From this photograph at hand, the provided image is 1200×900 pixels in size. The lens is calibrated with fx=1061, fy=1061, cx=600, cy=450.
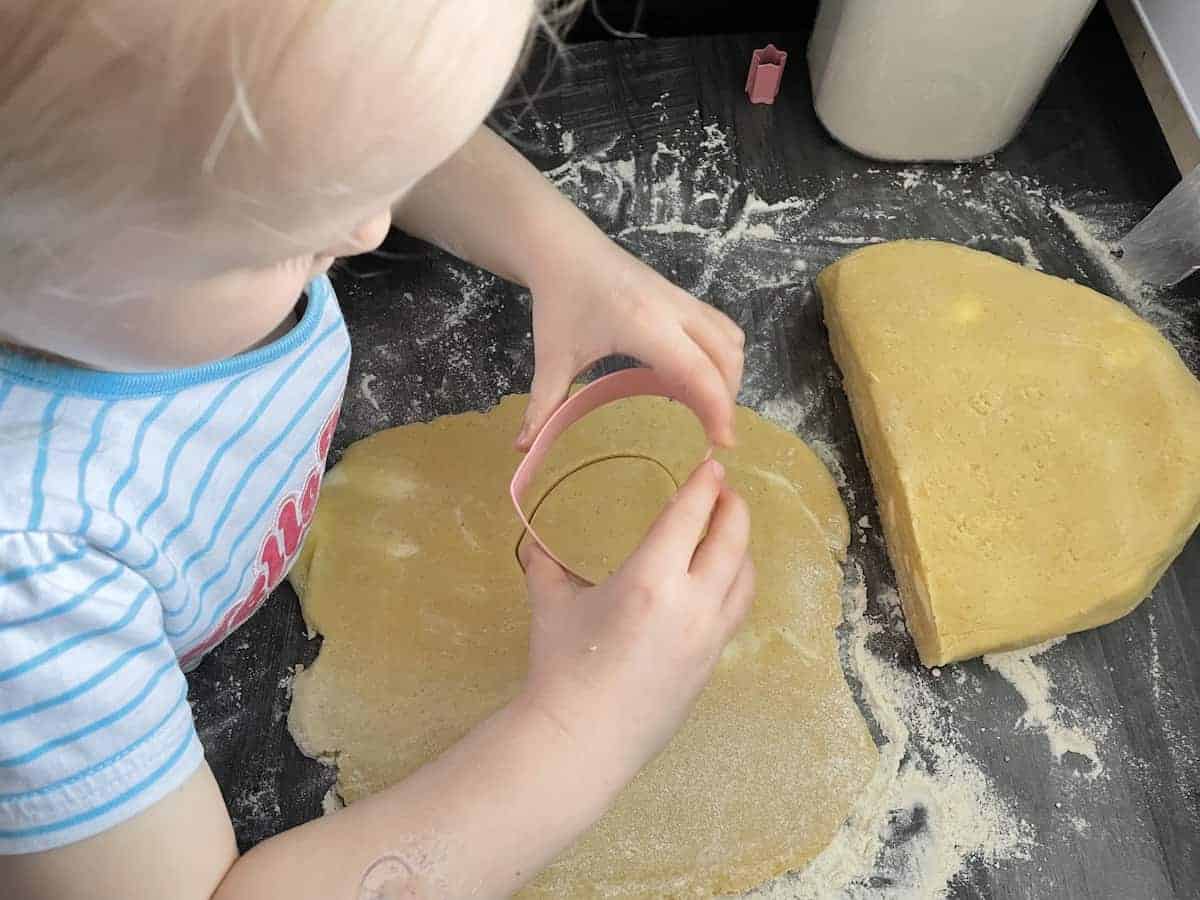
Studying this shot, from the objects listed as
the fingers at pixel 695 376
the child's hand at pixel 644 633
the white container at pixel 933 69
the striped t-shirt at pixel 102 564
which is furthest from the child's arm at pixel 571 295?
the white container at pixel 933 69

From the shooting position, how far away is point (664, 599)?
625 mm

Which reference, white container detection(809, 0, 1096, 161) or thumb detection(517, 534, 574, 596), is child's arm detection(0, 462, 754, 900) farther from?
white container detection(809, 0, 1096, 161)

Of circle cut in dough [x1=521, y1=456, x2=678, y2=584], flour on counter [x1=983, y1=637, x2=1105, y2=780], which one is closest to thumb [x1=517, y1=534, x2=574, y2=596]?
circle cut in dough [x1=521, y1=456, x2=678, y2=584]

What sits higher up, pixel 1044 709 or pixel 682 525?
pixel 682 525

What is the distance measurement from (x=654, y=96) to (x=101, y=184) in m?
0.84

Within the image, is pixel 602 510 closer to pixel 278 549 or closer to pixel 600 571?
pixel 600 571

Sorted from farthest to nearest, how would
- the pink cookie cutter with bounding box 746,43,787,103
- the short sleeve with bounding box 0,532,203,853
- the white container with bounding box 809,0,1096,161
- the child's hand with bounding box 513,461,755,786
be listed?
the pink cookie cutter with bounding box 746,43,787,103 → the white container with bounding box 809,0,1096,161 → the child's hand with bounding box 513,461,755,786 → the short sleeve with bounding box 0,532,203,853

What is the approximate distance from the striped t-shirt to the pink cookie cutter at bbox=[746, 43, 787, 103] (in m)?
0.64

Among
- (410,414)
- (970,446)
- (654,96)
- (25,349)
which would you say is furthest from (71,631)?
(654,96)

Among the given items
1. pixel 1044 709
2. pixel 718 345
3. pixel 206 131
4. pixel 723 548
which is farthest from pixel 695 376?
pixel 206 131

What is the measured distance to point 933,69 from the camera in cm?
95

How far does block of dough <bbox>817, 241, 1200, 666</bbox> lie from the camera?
0.78 metres

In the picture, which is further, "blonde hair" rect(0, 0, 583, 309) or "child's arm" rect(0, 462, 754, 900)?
"child's arm" rect(0, 462, 754, 900)

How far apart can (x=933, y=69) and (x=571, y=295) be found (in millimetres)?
434
